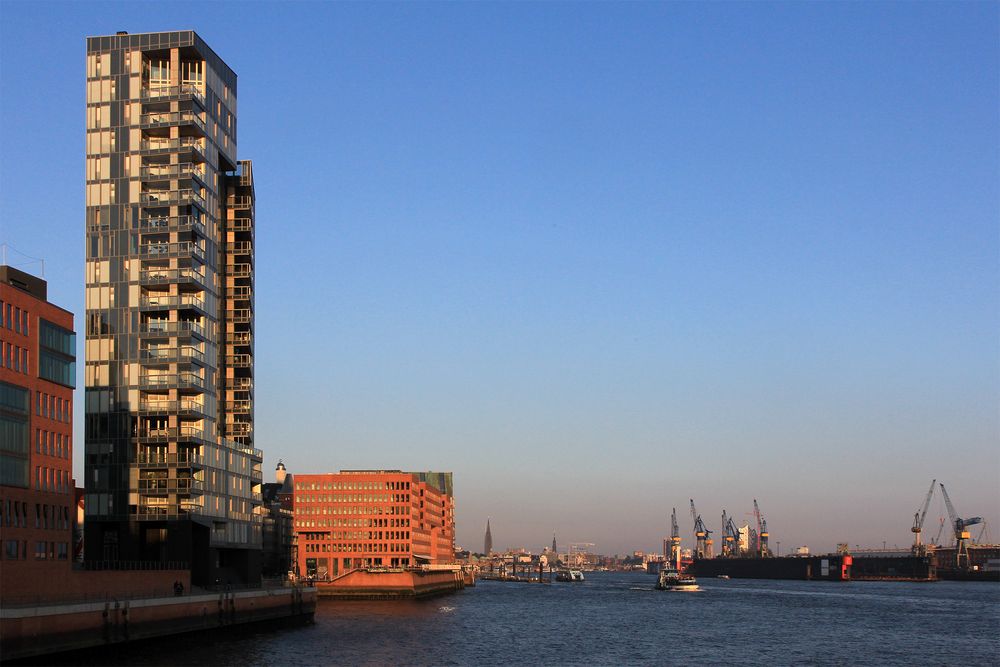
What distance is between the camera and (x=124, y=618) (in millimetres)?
84625

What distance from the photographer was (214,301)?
131000mm

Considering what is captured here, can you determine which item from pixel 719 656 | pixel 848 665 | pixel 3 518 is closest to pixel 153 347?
pixel 3 518

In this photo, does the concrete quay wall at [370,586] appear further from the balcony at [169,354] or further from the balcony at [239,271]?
A: the balcony at [169,354]

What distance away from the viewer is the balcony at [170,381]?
123 metres

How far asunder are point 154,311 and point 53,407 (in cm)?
3583

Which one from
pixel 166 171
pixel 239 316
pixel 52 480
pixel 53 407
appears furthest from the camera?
pixel 239 316

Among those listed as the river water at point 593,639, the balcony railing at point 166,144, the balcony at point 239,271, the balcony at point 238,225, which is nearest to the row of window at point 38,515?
the river water at point 593,639

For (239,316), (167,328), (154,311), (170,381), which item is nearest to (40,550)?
(170,381)

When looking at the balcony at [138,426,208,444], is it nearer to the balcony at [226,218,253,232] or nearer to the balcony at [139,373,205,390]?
the balcony at [139,373,205,390]

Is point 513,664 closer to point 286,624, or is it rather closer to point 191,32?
point 286,624

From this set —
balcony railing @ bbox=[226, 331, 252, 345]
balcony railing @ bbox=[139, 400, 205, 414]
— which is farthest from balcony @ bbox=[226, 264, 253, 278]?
balcony railing @ bbox=[139, 400, 205, 414]

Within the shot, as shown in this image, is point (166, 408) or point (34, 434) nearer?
point (34, 434)

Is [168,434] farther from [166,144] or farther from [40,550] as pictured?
[40,550]

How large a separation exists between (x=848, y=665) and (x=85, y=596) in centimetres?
5838
